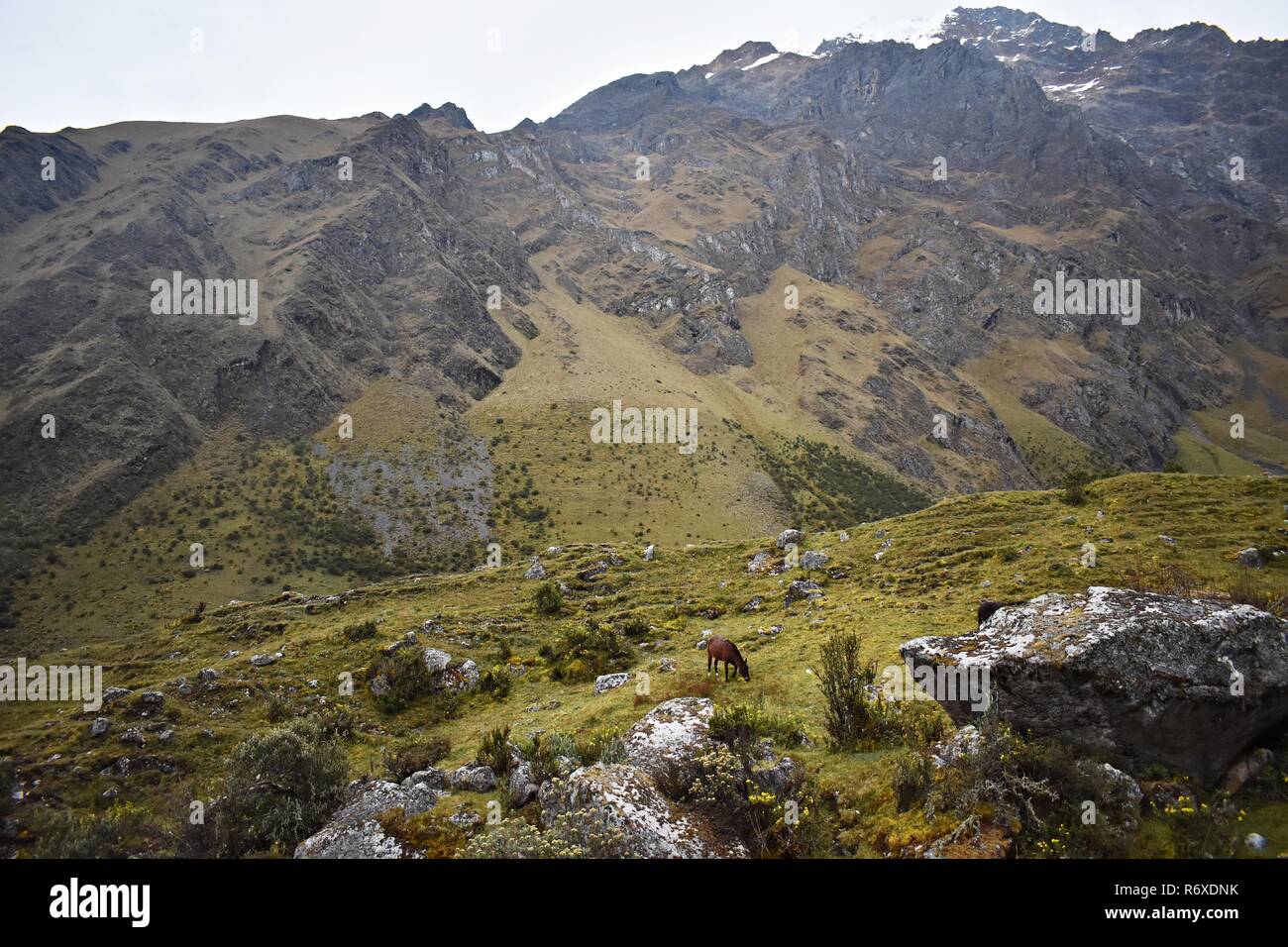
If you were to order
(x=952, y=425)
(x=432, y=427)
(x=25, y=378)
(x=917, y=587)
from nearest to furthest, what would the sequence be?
(x=917, y=587)
(x=25, y=378)
(x=432, y=427)
(x=952, y=425)

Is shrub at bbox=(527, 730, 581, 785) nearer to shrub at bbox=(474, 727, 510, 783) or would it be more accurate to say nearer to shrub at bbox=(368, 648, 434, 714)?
shrub at bbox=(474, 727, 510, 783)

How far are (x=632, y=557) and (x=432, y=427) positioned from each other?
216 feet

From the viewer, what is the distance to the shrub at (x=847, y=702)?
40.7 feet

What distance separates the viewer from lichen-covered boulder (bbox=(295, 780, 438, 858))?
9828 mm

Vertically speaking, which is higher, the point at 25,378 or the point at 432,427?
the point at 25,378

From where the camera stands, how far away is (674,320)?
154m

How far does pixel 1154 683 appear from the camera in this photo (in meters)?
9.58

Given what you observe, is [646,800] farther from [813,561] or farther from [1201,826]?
[813,561]

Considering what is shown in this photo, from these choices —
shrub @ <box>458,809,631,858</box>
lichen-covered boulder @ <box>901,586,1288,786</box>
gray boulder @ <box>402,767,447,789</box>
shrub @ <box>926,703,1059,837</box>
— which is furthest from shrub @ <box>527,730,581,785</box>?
lichen-covered boulder @ <box>901,586,1288,786</box>

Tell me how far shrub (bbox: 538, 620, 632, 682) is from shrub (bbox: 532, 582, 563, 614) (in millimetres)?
5071

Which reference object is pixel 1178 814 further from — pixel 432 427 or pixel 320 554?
pixel 432 427

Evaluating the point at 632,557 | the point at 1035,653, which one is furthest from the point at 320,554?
the point at 1035,653

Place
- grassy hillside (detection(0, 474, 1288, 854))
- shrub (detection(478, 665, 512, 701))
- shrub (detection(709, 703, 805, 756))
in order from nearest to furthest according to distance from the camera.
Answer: shrub (detection(709, 703, 805, 756)) < grassy hillside (detection(0, 474, 1288, 854)) < shrub (detection(478, 665, 512, 701))

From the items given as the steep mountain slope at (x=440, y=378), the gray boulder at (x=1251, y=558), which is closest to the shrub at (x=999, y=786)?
the gray boulder at (x=1251, y=558)
